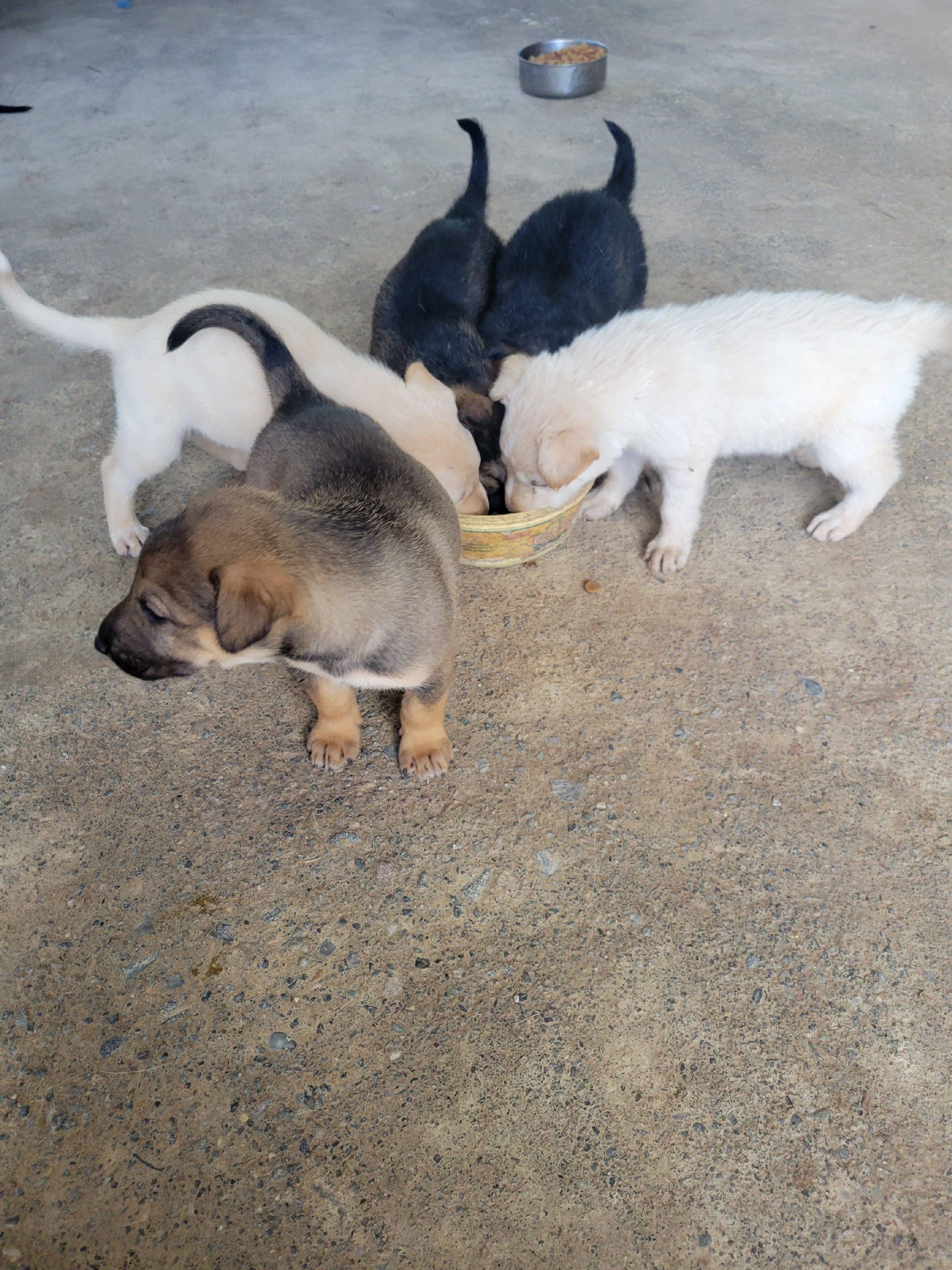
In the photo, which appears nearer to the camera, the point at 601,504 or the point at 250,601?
the point at 250,601

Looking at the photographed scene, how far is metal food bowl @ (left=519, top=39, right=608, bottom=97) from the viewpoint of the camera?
259 inches

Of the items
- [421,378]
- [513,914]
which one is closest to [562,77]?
[421,378]

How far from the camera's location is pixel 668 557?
3434 millimetres

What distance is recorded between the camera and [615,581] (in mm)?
3451

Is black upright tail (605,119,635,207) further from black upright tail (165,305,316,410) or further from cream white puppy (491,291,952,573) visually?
black upright tail (165,305,316,410)

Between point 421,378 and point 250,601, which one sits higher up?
point 250,601

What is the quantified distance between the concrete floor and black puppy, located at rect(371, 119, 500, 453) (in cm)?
66

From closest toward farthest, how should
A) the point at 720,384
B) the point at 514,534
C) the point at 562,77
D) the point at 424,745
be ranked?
the point at 424,745 → the point at 514,534 → the point at 720,384 → the point at 562,77

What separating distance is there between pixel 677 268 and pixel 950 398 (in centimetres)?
170

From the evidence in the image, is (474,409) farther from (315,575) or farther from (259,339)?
(315,575)

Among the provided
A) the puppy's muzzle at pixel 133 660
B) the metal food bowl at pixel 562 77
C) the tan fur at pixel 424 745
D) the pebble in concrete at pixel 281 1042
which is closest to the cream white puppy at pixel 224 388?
the tan fur at pixel 424 745

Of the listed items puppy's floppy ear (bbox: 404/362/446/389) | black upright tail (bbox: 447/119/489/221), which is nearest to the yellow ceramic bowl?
puppy's floppy ear (bbox: 404/362/446/389)

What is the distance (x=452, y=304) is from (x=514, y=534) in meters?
1.45

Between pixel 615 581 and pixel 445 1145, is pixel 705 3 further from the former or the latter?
pixel 445 1145
